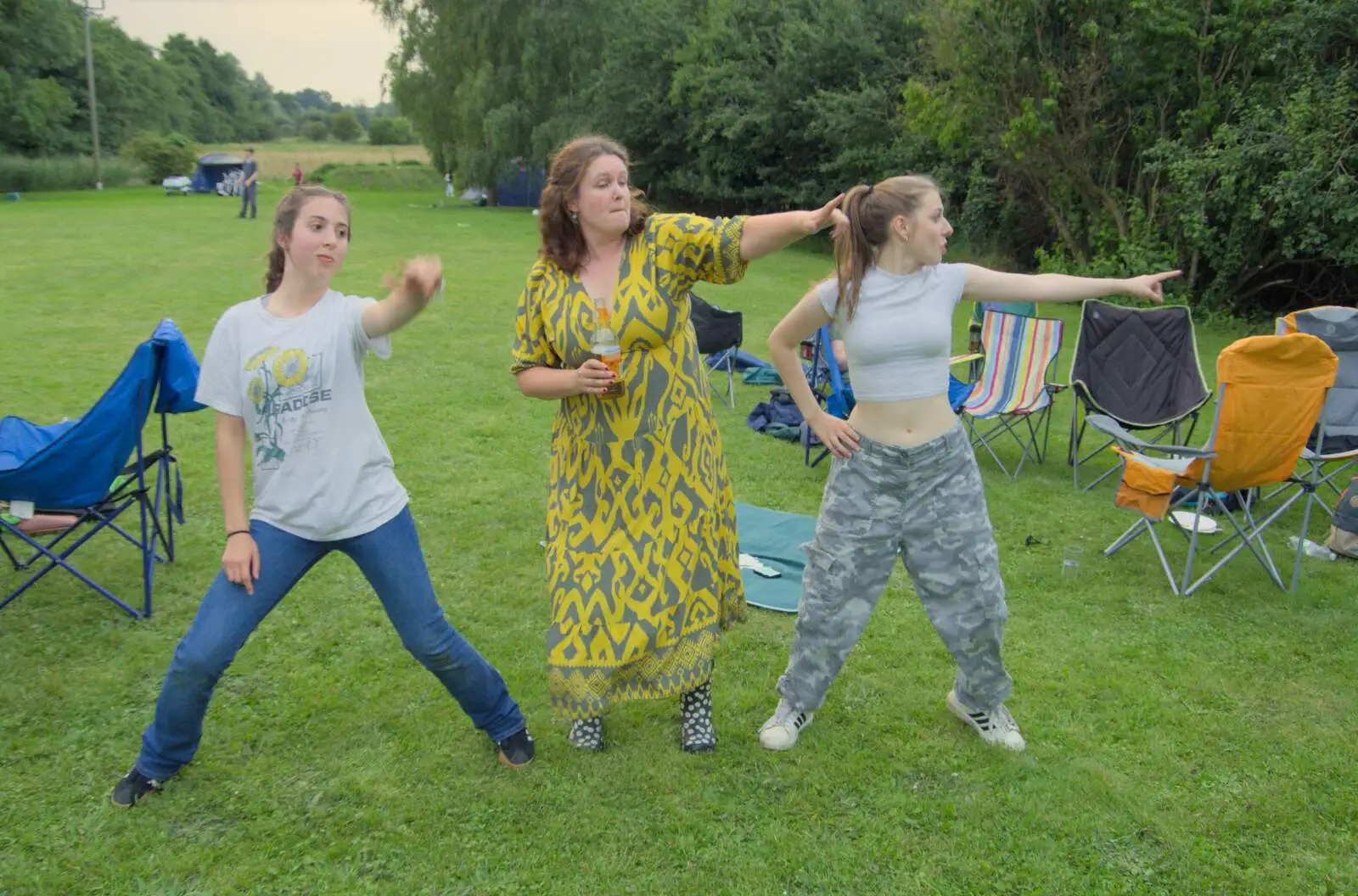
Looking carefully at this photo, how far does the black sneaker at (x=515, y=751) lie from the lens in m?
3.12

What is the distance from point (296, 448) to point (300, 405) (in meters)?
0.12

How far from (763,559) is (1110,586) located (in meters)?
1.67

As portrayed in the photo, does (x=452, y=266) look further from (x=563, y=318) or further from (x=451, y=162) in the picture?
(x=451, y=162)

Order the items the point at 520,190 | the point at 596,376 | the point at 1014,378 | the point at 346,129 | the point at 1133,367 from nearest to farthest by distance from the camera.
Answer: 1. the point at 596,376
2. the point at 1133,367
3. the point at 1014,378
4. the point at 520,190
5. the point at 346,129

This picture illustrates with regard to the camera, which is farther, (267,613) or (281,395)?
(267,613)

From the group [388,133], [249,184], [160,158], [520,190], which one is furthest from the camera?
[388,133]

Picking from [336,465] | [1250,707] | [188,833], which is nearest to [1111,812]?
A: [1250,707]

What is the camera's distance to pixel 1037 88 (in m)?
13.8

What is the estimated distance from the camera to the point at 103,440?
3.79m

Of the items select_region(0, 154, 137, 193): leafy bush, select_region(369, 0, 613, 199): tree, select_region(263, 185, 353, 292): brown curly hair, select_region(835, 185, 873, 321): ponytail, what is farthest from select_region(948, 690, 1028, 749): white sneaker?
select_region(0, 154, 137, 193): leafy bush

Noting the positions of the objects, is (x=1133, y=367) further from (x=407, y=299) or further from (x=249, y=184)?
(x=249, y=184)

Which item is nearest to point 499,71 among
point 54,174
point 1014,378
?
Answer: point 54,174

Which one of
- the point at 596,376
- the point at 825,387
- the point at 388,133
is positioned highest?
the point at 388,133

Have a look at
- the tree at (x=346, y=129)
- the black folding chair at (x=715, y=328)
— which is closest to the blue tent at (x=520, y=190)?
the black folding chair at (x=715, y=328)
